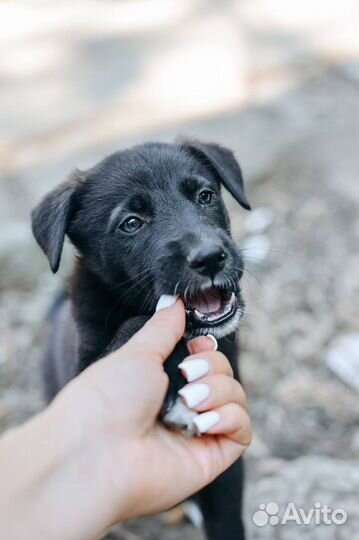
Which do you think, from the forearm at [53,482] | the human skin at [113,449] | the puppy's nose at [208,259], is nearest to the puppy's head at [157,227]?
the puppy's nose at [208,259]

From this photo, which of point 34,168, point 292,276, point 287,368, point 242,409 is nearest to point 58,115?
point 34,168

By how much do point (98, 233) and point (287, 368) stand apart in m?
1.35

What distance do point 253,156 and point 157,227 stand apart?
2551mm

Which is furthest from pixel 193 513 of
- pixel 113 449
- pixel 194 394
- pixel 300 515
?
pixel 113 449

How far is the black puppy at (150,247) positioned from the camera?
245cm

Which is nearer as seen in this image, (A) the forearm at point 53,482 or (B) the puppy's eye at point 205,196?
(A) the forearm at point 53,482

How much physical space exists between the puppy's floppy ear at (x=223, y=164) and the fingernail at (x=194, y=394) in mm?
993

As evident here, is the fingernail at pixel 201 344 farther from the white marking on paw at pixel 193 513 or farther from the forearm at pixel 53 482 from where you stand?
the white marking on paw at pixel 193 513

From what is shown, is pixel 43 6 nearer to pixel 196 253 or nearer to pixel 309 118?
pixel 309 118

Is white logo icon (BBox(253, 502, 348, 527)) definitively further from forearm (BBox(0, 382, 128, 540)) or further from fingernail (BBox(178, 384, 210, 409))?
forearm (BBox(0, 382, 128, 540))

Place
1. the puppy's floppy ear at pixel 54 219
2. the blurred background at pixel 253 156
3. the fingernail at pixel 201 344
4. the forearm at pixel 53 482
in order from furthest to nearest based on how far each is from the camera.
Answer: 1. the blurred background at pixel 253 156
2. the puppy's floppy ear at pixel 54 219
3. the fingernail at pixel 201 344
4. the forearm at pixel 53 482

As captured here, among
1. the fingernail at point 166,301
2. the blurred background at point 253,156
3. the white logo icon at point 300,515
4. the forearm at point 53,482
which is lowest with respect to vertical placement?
the blurred background at point 253,156

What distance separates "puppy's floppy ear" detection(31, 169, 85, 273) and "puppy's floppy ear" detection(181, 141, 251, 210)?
43cm

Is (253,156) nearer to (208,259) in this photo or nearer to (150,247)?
(150,247)
